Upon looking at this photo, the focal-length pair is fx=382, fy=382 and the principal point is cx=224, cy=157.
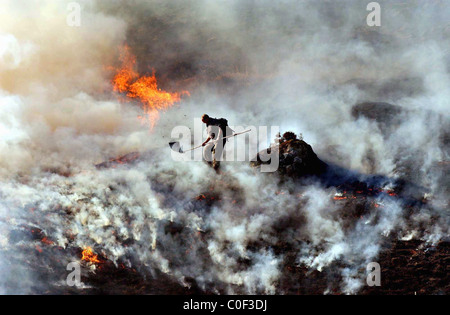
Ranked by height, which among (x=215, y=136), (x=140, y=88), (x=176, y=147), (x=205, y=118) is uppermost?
(x=140, y=88)

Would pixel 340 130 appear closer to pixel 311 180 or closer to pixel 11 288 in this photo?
pixel 311 180

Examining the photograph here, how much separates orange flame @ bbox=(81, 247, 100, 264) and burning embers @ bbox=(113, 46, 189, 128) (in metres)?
19.9

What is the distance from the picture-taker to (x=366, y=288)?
1235 cm

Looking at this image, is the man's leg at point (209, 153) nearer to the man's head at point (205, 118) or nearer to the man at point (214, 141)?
the man at point (214, 141)

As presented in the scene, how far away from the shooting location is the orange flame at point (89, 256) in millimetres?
14381

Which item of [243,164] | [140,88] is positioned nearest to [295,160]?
[243,164]

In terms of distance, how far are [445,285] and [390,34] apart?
28497 millimetres

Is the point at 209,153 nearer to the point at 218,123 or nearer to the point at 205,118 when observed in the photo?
the point at 218,123

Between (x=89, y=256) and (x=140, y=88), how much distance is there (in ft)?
76.8

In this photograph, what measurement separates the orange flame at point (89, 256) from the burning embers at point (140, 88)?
19.9m

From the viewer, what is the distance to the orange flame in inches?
566

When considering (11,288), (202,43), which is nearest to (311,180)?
(11,288)

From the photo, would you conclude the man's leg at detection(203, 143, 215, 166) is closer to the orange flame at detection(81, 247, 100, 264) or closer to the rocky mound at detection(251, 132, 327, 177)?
the rocky mound at detection(251, 132, 327, 177)

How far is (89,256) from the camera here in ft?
47.7
